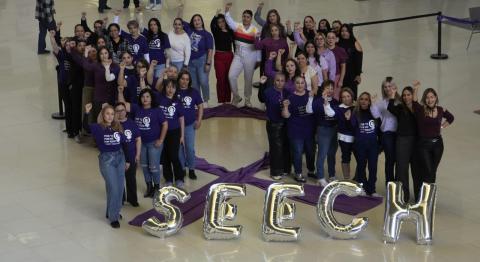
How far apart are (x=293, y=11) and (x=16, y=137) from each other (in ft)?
36.0

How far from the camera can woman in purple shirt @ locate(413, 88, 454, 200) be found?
13.3 m

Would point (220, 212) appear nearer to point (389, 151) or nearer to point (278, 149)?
point (278, 149)

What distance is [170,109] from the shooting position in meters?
14.2

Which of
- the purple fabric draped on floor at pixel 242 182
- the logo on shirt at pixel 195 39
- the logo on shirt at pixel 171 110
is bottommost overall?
the purple fabric draped on floor at pixel 242 182

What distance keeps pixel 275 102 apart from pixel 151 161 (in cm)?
188

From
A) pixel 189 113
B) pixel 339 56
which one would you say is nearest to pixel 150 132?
pixel 189 113

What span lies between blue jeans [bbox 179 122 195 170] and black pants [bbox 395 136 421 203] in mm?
2896

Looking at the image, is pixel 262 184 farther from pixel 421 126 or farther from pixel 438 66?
pixel 438 66

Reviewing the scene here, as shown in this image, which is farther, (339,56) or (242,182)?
(339,56)

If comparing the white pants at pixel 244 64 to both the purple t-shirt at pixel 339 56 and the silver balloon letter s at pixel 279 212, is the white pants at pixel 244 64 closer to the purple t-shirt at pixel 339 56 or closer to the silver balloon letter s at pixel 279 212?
the purple t-shirt at pixel 339 56

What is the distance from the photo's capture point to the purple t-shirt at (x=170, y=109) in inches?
559

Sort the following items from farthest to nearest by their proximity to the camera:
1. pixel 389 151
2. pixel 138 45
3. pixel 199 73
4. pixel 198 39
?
pixel 199 73 < pixel 198 39 < pixel 138 45 < pixel 389 151

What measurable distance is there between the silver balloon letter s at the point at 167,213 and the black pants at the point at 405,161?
108 inches

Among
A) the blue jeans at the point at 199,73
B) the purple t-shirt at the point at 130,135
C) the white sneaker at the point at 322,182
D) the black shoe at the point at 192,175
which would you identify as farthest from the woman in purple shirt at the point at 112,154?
the blue jeans at the point at 199,73
